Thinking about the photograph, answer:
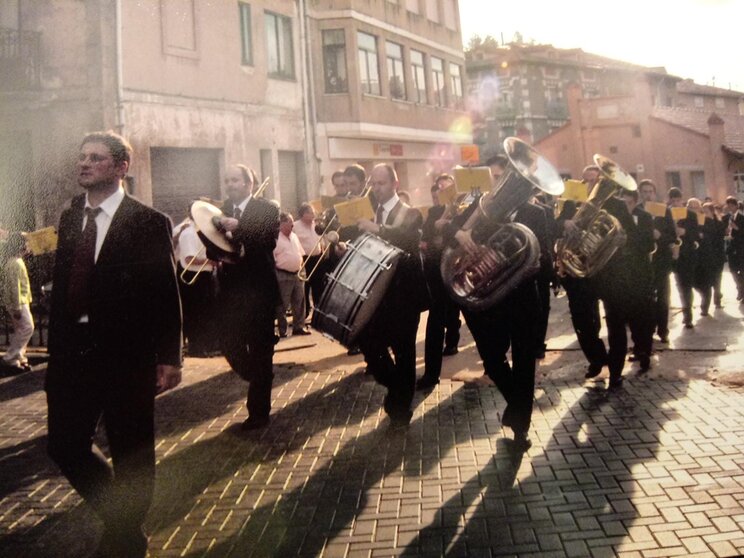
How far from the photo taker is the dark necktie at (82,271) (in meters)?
4.18

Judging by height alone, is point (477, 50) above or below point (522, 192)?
above

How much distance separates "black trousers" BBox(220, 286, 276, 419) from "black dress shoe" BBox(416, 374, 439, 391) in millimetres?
1917

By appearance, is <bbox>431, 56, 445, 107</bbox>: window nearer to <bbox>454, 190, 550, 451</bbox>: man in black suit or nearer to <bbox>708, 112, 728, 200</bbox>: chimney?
<bbox>708, 112, 728, 200</bbox>: chimney

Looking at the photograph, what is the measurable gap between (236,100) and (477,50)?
4617cm

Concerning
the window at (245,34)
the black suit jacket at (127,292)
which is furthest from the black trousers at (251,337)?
the window at (245,34)

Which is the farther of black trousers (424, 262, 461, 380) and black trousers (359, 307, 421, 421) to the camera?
black trousers (424, 262, 461, 380)

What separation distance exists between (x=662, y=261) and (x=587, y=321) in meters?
2.85

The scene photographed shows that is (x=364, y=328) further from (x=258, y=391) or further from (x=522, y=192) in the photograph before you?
(x=522, y=192)

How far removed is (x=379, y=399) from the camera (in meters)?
7.98

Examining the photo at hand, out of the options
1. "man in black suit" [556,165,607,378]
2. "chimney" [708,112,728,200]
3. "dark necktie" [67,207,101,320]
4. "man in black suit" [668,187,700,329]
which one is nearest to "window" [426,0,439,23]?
"chimney" [708,112,728,200]

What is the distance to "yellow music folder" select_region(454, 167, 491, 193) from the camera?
24.1 ft

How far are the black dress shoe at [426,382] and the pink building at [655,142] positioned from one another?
39.3 meters

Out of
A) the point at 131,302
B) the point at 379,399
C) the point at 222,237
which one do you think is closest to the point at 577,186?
the point at 379,399

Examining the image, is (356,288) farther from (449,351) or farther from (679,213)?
(679,213)
